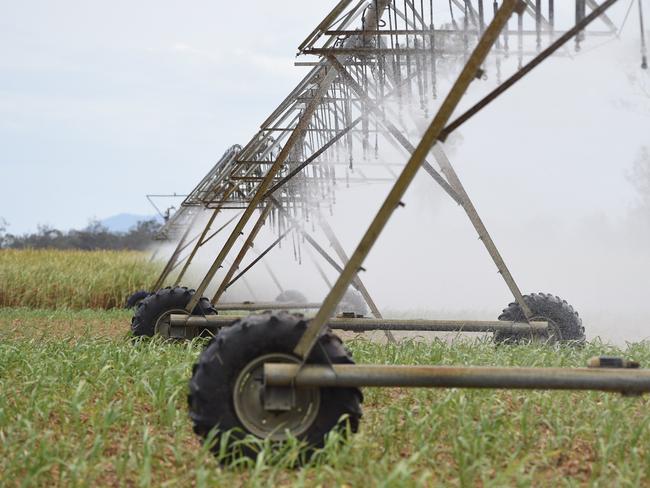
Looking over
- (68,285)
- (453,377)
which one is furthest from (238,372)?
(68,285)

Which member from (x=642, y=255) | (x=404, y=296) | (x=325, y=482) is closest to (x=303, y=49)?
(x=325, y=482)

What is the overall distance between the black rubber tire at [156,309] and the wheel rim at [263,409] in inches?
220

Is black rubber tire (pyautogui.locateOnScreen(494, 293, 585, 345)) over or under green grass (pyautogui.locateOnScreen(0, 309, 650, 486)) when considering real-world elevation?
over

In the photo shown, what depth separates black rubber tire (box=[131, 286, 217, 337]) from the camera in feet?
33.5

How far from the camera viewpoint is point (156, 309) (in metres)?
10.2

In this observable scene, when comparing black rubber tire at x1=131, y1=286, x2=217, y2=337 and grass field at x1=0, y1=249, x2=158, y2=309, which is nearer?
black rubber tire at x1=131, y1=286, x2=217, y2=337

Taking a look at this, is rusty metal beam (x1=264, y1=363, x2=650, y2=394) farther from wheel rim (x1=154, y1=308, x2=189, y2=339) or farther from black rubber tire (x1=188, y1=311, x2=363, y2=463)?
wheel rim (x1=154, y1=308, x2=189, y2=339)

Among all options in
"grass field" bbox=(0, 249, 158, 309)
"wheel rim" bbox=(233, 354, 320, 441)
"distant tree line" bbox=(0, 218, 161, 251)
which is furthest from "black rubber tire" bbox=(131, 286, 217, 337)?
"distant tree line" bbox=(0, 218, 161, 251)

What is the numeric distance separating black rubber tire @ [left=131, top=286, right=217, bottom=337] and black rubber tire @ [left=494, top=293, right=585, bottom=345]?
298cm

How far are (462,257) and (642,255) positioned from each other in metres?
6.33

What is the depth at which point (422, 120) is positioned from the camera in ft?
34.6

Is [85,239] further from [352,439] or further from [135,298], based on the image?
[352,439]

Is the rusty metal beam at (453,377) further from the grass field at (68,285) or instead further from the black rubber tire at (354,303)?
the grass field at (68,285)

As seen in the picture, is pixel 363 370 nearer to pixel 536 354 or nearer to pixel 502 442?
pixel 502 442
